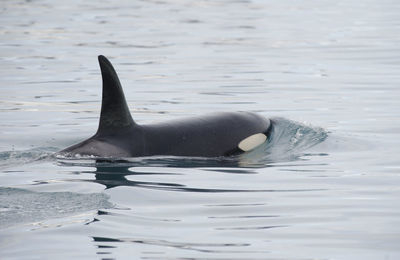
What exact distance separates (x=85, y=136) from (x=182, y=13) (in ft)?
92.1

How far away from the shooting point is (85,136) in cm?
1258

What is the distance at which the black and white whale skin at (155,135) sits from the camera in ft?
32.1

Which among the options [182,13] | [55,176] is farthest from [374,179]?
[182,13]

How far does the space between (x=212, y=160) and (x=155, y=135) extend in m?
0.75

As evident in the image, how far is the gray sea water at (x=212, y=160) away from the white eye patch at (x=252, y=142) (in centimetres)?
12

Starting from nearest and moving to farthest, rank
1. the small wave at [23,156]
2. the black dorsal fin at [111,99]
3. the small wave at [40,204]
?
the small wave at [40,204] → the black dorsal fin at [111,99] → the small wave at [23,156]

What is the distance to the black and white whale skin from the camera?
977 centimetres

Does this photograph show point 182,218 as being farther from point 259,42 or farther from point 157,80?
point 259,42

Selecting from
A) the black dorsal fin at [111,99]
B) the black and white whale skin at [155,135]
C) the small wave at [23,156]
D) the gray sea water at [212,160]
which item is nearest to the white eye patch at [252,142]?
the black and white whale skin at [155,135]

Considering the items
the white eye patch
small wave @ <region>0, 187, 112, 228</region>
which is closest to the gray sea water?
small wave @ <region>0, 187, 112, 228</region>

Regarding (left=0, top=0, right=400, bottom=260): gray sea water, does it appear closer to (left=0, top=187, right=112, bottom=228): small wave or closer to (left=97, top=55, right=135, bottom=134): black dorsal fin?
(left=0, top=187, right=112, bottom=228): small wave

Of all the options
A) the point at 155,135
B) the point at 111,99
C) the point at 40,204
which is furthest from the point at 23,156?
the point at 40,204

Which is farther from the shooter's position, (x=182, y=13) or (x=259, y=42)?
(x=182, y=13)

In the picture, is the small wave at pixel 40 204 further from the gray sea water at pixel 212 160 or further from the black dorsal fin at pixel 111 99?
the black dorsal fin at pixel 111 99
